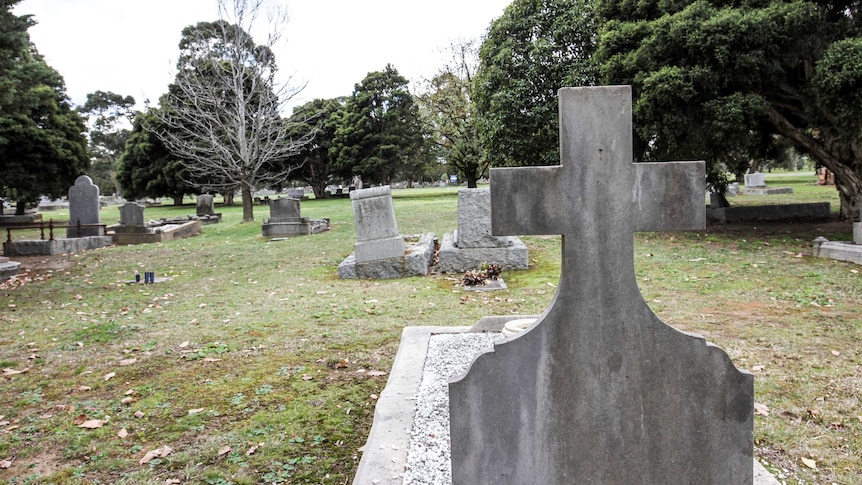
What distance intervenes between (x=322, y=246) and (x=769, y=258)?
10304mm

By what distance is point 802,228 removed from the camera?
1467 centimetres

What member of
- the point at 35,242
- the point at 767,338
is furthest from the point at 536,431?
the point at 35,242

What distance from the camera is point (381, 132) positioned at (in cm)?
4334

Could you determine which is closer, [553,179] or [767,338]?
[553,179]

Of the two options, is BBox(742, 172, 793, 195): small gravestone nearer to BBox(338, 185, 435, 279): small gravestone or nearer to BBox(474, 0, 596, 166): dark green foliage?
BBox(474, 0, 596, 166): dark green foliage

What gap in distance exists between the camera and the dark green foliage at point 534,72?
1730 cm

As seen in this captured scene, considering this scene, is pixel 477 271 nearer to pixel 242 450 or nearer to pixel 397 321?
pixel 397 321

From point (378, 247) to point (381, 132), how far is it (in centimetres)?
3413

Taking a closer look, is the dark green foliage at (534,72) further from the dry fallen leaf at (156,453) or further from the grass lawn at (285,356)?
the dry fallen leaf at (156,453)

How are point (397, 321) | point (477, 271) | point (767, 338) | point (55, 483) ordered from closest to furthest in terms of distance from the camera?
1. point (55, 483)
2. point (767, 338)
3. point (397, 321)
4. point (477, 271)

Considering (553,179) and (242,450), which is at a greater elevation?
(553,179)

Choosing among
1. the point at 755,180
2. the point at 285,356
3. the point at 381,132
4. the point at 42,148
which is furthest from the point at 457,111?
the point at 285,356

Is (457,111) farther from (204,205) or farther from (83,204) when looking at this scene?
(83,204)

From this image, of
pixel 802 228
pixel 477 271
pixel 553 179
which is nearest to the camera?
pixel 553 179
